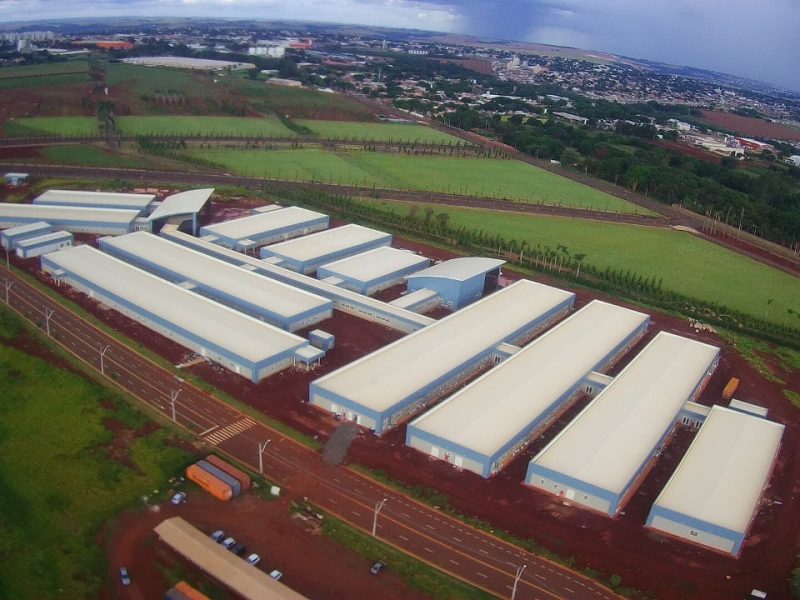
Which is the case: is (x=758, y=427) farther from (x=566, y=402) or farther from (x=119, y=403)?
(x=119, y=403)

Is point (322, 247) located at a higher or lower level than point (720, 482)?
higher

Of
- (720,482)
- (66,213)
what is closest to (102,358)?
(66,213)

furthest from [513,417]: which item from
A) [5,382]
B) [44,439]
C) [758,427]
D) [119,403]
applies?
[5,382]

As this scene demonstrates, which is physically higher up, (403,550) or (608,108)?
(608,108)

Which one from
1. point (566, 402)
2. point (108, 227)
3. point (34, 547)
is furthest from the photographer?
point (108, 227)

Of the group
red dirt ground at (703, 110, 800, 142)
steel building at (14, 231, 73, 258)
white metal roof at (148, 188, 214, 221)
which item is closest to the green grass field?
white metal roof at (148, 188, 214, 221)

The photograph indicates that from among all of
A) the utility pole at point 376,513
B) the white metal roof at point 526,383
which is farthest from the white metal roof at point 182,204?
the utility pole at point 376,513

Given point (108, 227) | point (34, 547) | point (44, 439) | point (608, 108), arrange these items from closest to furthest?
point (34, 547) → point (44, 439) → point (108, 227) → point (608, 108)

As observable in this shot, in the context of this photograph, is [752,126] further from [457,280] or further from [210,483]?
[210,483]
